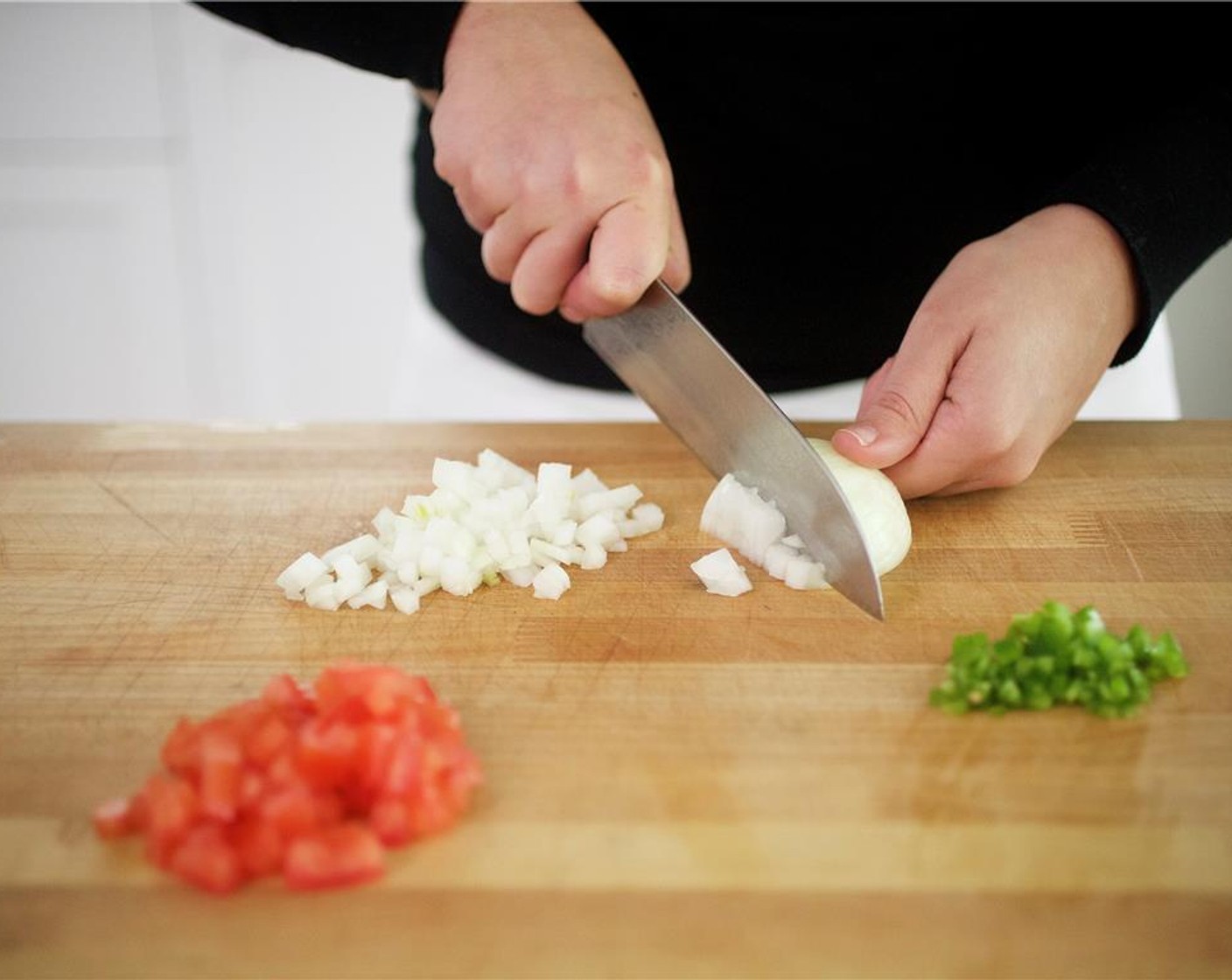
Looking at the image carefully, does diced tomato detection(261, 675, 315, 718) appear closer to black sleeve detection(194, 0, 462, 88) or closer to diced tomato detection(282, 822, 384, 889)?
A: diced tomato detection(282, 822, 384, 889)

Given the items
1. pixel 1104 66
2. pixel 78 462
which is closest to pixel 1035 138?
pixel 1104 66

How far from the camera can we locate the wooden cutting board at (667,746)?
90 cm

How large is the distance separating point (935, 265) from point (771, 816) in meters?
1.10

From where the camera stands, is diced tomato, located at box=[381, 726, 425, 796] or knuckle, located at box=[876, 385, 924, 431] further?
knuckle, located at box=[876, 385, 924, 431]

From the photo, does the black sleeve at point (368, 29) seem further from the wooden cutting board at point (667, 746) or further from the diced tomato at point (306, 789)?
the diced tomato at point (306, 789)

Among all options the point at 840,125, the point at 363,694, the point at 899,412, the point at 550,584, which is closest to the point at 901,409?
the point at 899,412

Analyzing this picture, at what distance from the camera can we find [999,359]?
1.42m

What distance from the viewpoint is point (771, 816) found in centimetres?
100

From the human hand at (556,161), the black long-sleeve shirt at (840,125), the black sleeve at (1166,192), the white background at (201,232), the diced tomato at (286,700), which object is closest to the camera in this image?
the diced tomato at (286,700)

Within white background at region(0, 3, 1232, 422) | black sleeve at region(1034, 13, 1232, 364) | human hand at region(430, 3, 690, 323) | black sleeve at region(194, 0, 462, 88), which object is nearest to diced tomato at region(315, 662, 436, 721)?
human hand at region(430, 3, 690, 323)

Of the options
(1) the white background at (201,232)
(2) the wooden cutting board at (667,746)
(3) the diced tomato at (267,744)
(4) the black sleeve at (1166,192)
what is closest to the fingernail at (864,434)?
(2) the wooden cutting board at (667,746)

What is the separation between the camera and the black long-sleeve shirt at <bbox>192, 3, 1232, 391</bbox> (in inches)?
68.9

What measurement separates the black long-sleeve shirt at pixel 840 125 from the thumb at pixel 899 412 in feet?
1.20

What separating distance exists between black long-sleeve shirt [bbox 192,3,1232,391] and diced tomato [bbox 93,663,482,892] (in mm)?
936
